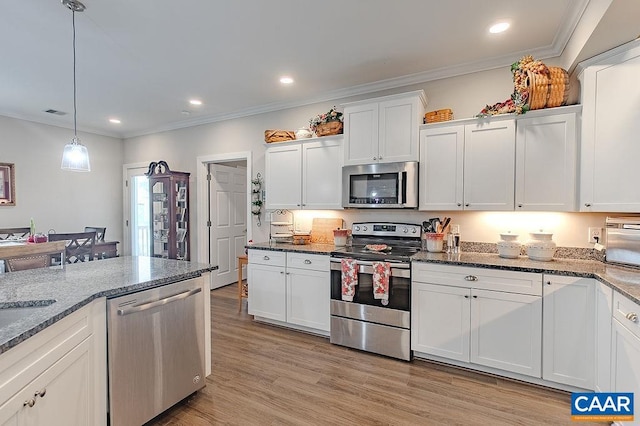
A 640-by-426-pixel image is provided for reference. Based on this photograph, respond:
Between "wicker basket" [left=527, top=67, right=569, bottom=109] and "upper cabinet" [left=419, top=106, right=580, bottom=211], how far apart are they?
0.09 m

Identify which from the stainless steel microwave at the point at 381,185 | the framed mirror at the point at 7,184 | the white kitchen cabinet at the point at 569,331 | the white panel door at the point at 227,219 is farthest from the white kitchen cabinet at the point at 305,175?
the framed mirror at the point at 7,184

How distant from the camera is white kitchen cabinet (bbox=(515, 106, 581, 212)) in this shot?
2.45m

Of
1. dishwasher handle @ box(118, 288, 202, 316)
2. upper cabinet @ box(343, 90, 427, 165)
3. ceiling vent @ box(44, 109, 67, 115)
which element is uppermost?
ceiling vent @ box(44, 109, 67, 115)

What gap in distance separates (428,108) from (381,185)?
1.01 m

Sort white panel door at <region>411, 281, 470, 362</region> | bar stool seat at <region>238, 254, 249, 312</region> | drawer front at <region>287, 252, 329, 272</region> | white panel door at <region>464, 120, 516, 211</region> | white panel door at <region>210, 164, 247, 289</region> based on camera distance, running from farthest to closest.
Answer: white panel door at <region>210, 164, 247, 289</region>, bar stool seat at <region>238, 254, 249, 312</region>, drawer front at <region>287, 252, 329, 272</region>, white panel door at <region>464, 120, 516, 211</region>, white panel door at <region>411, 281, 470, 362</region>

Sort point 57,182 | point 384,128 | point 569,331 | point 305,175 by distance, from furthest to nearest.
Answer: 1. point 57,182
2. point 305,175
3. point 384,128
4. point 569,331

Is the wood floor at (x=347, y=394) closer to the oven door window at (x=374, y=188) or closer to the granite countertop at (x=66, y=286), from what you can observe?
the granite countertop at (x=66, y=286)

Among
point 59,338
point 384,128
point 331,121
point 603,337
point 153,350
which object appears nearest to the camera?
point 59,338

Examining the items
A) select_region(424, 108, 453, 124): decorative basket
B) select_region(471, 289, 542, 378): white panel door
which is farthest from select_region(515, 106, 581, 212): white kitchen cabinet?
select_region(471, 289, 542, 378): white panel door

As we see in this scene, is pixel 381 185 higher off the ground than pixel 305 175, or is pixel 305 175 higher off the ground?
pixel 305 175

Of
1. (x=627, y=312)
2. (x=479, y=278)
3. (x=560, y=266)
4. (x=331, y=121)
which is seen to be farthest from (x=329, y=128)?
(x=627, y=312)

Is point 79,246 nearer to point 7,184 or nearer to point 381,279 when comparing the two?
point 7,184

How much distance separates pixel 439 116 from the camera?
9.71 ft

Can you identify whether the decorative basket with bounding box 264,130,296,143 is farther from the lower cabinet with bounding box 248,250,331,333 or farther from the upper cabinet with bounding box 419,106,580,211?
the upper cabinet with bounding box 419,106,580,211
